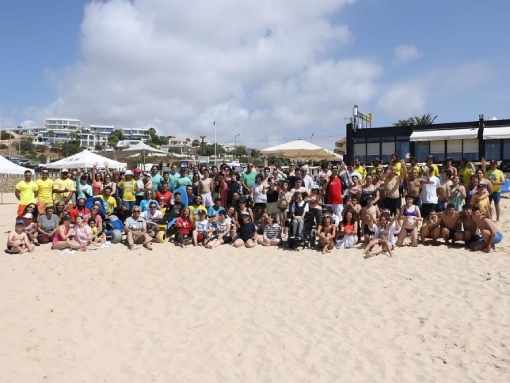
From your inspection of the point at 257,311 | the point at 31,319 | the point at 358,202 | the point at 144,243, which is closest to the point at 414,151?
the point at 358,202

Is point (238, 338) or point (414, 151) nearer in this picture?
point (238, 338)

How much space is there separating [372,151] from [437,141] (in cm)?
325

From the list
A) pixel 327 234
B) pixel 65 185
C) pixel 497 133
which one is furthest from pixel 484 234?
pixel 497 133

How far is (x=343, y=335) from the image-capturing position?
16.8ft

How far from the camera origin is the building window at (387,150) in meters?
22.8

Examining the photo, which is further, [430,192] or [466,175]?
[466,175]

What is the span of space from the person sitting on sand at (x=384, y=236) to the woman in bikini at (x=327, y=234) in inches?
27.0

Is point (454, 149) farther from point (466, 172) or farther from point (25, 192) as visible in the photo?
point (25, 192)

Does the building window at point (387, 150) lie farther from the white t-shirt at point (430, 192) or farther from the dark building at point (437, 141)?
→ the white t-shirt at point (430, 192)

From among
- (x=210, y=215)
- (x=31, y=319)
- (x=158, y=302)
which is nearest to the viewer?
(x=31, y=319)

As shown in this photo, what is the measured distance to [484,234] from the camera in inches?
319

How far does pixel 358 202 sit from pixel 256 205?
2.29 metres

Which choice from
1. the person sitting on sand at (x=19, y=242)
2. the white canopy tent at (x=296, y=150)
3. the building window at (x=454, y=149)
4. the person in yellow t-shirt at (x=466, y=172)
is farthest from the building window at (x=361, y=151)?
the person sitting on sand at (x=19, y=242)

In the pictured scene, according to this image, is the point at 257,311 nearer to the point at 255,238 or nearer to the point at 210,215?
the point at 255,238
